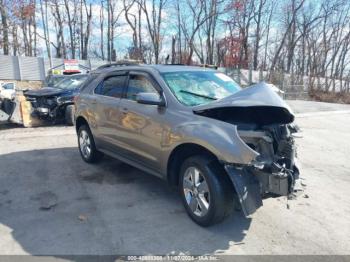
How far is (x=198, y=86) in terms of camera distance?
4672 millimetres

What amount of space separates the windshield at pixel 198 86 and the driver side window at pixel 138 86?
0.26 meters

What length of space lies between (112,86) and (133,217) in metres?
2.41

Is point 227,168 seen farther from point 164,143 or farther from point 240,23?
point 240,23

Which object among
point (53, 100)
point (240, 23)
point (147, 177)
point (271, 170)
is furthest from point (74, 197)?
point (240, 23)

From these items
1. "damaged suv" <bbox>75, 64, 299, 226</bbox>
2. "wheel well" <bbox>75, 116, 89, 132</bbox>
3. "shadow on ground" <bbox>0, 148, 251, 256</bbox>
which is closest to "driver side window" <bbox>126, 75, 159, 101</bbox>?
"damaged suv" <bbox>75, 64, 299, 226</bbox>

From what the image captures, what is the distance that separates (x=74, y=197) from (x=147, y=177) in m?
1.31

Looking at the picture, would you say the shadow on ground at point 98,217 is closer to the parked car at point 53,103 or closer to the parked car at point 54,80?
the parked car at point 53,103

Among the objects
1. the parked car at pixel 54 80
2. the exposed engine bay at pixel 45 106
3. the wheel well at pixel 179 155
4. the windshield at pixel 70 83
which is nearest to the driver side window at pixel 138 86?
the wheel well at pixel 179 155

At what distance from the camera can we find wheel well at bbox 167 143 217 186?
3.96 meters

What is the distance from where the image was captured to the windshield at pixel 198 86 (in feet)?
14.4

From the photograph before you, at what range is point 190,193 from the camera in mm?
4059

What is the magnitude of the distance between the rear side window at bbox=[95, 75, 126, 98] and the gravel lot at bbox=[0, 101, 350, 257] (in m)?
1.40

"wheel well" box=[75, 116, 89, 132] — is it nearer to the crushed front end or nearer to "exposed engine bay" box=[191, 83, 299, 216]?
"exposed engine bay" box=[191, 83, 299, 216]

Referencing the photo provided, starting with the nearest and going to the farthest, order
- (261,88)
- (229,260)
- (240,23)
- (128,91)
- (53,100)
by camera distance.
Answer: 1. (229,260)
2. (261,88)
3. (128,91)
4. (53,100)
5. (240,23)
